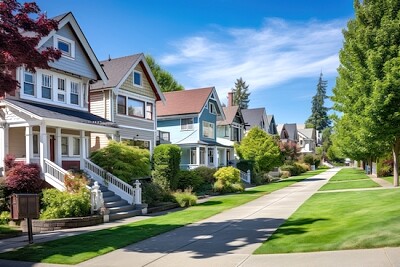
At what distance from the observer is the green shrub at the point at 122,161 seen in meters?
21.1

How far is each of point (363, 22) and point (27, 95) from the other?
18936 mm

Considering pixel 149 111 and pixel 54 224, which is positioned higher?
pixel 149 111

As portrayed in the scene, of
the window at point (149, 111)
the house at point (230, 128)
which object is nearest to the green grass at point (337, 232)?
the window at point (149, 111)

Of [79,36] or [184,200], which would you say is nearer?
[184,200]

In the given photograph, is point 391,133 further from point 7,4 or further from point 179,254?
point 7,4

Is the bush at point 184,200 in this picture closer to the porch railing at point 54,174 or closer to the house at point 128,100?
the porch railing at point 54,174

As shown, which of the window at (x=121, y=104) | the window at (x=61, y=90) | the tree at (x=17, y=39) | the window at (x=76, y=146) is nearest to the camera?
the tree at (x=17, y=39)

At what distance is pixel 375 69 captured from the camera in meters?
21.2

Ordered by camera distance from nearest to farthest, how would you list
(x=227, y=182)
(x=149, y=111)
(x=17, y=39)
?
(x=17, y=39) → (x=227, y=182) → (x=149, y=111)

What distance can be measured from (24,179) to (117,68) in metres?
13.6

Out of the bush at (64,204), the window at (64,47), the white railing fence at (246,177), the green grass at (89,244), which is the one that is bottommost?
the white railing fence at (246,177)

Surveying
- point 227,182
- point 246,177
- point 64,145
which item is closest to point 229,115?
point 246,177

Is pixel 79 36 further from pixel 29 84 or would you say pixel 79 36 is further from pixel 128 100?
pixel 128 100

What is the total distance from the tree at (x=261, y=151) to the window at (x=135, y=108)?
1703 centimetres
